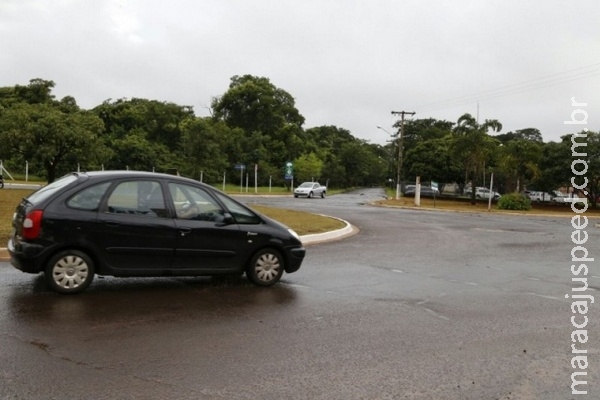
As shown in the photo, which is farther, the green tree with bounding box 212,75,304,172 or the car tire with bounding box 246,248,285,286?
the green tree with bounding box 212,75,304,172

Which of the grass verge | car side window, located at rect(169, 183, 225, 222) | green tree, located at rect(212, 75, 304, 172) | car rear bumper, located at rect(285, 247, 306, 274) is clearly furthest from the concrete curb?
green tree, located at rect(212, 75, 304, 172)

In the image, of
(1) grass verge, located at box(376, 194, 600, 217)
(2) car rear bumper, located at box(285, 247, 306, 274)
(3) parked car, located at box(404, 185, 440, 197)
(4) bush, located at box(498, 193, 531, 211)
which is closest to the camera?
(2) car rear bumper, located at box(285, 247, 306, 274)

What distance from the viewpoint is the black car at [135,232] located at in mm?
6426

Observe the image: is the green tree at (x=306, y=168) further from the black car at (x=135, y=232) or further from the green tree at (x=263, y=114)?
the black car at (x=135, y=232)

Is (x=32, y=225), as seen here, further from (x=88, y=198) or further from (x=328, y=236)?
(x=328, y=236)

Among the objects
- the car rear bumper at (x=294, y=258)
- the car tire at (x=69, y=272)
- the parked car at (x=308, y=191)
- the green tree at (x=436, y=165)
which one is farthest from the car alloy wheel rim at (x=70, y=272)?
the green tree at (x=436, y=165)

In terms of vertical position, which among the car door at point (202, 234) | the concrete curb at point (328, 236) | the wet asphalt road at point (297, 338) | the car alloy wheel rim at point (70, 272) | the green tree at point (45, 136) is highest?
the green tree at point (45, 136)

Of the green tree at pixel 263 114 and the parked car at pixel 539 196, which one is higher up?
the green tree at pixel 263 114

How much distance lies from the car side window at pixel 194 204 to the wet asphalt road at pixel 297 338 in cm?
102

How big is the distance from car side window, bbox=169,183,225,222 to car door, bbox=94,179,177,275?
0.56 feet

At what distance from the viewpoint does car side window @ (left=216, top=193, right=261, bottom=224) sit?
7.53 metres

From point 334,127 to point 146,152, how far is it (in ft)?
225

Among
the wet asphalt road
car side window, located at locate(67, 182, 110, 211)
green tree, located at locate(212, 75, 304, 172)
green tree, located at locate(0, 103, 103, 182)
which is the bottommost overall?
the wet asphalt road

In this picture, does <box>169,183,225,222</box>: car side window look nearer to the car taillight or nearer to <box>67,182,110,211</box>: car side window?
<box>67,182,110,211</box>: car side window
